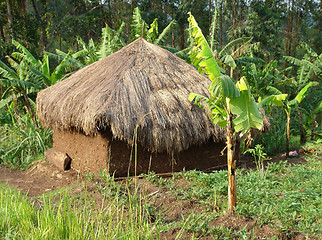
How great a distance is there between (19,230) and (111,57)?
188 inches

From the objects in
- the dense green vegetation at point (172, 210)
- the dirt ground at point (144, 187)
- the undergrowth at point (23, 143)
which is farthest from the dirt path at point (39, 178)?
the dense green vegetation at point (172, 210)

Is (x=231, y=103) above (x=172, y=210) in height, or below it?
above

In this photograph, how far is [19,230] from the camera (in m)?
2.96

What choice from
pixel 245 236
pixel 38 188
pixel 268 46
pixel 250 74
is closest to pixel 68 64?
pixel 38 188

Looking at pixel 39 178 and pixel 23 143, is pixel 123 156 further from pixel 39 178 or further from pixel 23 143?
pixel 23 143

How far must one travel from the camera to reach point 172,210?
4.08 m

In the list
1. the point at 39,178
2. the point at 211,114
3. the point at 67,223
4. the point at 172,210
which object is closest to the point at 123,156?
the point at 172,210

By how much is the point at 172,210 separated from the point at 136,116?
1961 millimetres

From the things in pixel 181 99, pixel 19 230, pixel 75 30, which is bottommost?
pixel 19 230

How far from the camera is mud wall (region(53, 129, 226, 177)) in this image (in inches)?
221

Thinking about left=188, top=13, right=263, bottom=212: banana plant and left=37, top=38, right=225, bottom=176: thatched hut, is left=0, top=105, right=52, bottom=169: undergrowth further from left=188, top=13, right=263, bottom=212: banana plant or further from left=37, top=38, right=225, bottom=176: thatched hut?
left=188, top=13, right=263, bottom=212: banana plant

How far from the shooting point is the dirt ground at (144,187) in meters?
3.36

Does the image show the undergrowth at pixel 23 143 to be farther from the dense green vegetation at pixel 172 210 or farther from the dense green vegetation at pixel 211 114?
the dense green vegetation at pixel 172 210

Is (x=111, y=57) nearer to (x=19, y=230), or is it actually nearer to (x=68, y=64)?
(x=68, y=64)
